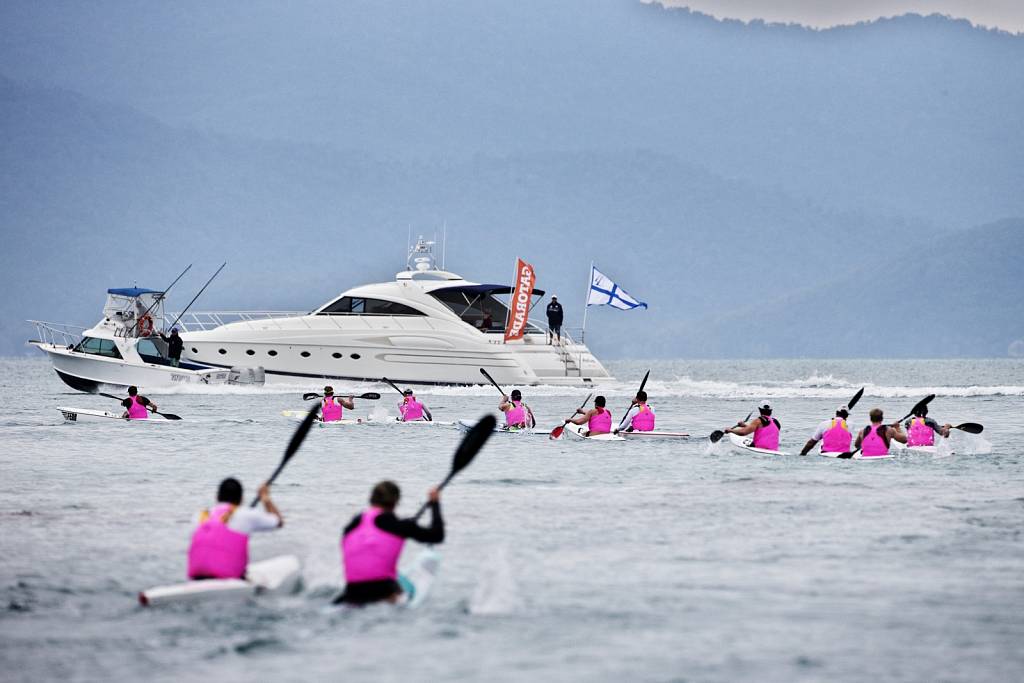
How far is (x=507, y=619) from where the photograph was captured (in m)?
11.6

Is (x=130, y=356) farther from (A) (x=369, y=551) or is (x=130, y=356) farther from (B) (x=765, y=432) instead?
(A) (x=369, y=551)

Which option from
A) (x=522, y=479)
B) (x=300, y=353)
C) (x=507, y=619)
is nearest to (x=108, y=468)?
(x=522, y=479)

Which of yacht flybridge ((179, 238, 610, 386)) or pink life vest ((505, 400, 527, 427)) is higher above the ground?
yacht flybridge ((179, 238, 610, 386))

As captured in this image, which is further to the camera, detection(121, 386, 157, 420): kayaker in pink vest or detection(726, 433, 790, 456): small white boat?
detection(121, 386, 157, 420): kayaker in pink vest

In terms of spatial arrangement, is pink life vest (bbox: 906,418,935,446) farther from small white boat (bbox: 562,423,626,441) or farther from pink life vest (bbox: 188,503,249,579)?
pink life vest (bbox: 188,503,249,579)

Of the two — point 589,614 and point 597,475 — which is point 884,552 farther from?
point 597,475

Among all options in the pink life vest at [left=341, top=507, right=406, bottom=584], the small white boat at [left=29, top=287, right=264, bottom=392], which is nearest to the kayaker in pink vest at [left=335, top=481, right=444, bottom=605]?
the pink life vest at [left=341, top=507, right=406, bottom=584]

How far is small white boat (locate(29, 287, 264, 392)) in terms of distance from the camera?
47.9m

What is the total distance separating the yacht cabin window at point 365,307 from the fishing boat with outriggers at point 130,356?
13.3ft

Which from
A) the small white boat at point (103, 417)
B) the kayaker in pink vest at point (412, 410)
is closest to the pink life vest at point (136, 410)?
the small white boat at point (103, 417)

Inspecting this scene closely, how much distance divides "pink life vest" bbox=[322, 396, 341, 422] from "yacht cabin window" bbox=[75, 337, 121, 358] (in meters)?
17.4

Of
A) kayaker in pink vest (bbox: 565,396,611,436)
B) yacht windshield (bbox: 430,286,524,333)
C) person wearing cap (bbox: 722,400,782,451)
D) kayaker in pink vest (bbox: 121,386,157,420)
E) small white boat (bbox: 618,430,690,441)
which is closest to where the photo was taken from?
person wearing cap (bbox: 722,400,782,451)

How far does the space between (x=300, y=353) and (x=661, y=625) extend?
39.8m

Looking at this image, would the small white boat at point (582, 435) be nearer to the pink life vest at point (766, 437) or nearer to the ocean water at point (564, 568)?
the ocean water at point (564, 568)
